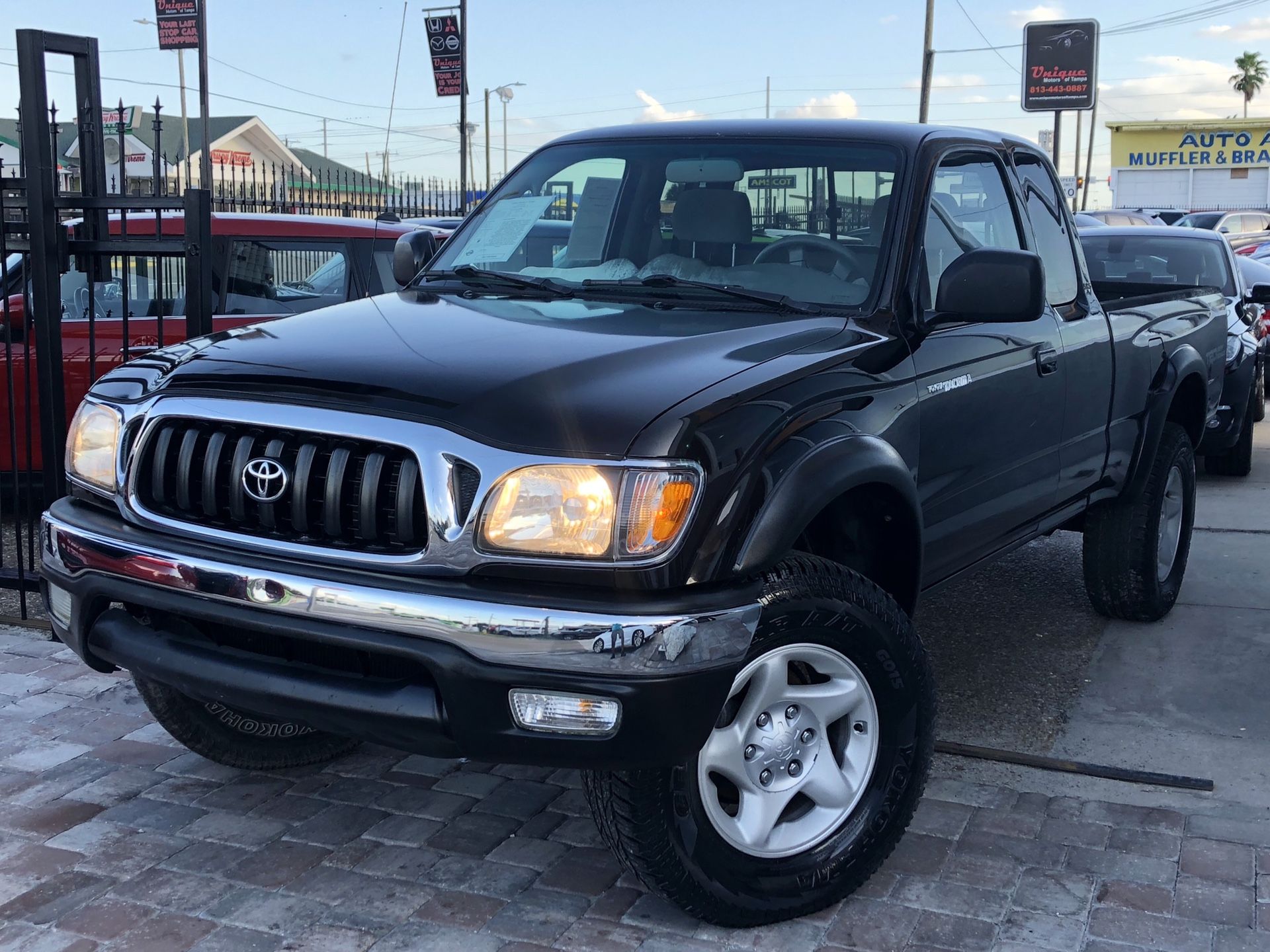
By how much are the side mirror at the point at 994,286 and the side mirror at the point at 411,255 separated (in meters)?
1.76

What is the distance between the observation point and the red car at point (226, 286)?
697 centimetres

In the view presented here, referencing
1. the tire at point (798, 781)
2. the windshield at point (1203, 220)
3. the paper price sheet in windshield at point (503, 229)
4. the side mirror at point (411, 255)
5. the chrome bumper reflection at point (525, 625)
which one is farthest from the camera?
the windshield at point (1203, 220)

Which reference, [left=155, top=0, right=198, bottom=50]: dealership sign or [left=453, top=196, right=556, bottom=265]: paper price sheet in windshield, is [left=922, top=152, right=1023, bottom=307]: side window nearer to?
[left=453, top=196, right=556, bottom=265]: paper price sheet in windshield

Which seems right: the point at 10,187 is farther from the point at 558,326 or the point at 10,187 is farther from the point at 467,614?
the point at 467,614

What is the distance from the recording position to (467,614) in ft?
8.30

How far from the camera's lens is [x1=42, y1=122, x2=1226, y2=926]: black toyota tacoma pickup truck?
258 cm

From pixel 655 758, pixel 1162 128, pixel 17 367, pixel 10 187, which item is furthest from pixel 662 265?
pixel 1162 128

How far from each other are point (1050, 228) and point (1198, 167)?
6148 centimetres

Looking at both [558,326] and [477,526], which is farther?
[558,326]

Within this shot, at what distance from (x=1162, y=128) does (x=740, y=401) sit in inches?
2568

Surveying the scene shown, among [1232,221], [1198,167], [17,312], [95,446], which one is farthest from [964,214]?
[1198,167]

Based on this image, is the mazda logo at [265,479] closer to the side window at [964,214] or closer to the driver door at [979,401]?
the driver door at [979,401]

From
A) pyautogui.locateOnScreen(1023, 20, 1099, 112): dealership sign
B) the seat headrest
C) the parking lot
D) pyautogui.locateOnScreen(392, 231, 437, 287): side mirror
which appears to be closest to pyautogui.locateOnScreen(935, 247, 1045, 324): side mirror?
the seat headrest

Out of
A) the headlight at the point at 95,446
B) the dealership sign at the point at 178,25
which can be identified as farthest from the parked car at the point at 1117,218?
the headlight at the point at 95,446
